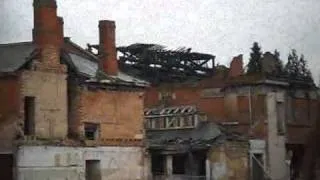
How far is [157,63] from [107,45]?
18.6 metres

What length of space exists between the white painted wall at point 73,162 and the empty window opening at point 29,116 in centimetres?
86

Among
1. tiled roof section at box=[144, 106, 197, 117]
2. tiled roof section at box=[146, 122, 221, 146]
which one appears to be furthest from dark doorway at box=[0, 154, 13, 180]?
tiled roof section at box=[144, 106, 197, 117]

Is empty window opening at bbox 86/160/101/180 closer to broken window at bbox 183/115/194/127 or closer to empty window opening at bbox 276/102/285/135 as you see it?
broken window at bbox 183/115/194/127

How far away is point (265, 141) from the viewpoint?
41344 millimetres

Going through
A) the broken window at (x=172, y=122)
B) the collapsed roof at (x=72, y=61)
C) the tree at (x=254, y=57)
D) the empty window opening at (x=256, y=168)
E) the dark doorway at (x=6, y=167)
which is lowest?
the empty window opening at (x=256, y=168)

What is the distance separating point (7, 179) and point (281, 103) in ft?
64.8

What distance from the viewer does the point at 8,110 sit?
97.2 ft

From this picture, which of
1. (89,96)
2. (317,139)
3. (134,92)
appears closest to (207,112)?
(134,92)

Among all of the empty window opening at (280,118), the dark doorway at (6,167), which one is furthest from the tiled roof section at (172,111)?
the dark doorway at (6,167)

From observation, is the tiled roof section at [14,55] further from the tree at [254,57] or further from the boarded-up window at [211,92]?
the tree at [254,57]

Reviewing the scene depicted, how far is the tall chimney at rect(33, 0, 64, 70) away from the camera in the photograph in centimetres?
3078

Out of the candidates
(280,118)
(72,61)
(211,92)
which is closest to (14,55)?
(72,61)

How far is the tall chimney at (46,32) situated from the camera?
30.8 m

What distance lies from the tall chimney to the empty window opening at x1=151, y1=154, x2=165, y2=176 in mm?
10867
